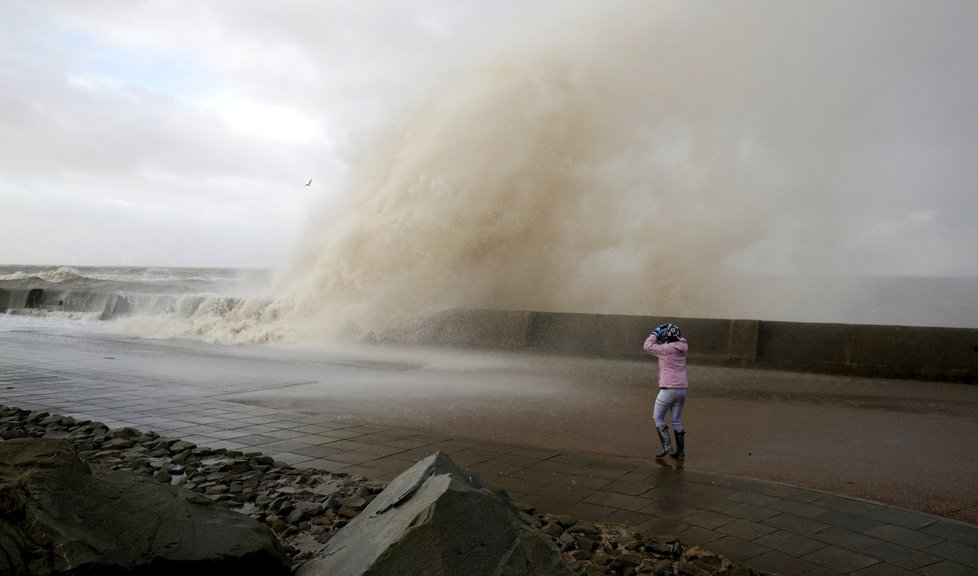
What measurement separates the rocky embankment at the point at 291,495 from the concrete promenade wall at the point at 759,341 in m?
7.42

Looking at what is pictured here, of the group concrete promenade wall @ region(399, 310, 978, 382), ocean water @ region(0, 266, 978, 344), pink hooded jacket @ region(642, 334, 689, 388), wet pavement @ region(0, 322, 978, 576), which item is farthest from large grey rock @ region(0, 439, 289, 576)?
ocean water @ region(0, 266, 978, 344)

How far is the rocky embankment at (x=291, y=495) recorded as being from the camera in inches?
133

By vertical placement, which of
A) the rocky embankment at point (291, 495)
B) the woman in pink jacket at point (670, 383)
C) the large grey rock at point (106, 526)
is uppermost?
the woman in pink jacket at point (670, 383)

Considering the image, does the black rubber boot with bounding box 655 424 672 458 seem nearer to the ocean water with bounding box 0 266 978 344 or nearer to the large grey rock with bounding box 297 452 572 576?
the large grey rock with bounding box 297 452 572 576

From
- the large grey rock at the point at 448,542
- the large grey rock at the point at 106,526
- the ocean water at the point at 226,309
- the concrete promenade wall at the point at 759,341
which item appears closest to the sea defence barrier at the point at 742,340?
the concrete promenade wall at the point at 759,341

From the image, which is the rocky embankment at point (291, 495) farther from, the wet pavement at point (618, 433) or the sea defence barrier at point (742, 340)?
the sea defence barrier at point (742, 340)

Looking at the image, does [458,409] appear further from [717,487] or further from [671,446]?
[717,487]

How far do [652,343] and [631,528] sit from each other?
79.6 inches

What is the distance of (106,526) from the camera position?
2459 millimetres

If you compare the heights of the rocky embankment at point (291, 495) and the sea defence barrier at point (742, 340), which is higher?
the sea defence barrier at point (742, 340)

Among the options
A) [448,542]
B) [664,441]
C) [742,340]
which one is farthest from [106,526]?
[742,340]

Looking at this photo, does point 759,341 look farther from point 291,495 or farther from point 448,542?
point 448,542

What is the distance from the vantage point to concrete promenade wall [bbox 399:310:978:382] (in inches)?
371

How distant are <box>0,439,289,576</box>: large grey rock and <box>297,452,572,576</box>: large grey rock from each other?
1.22 ft
